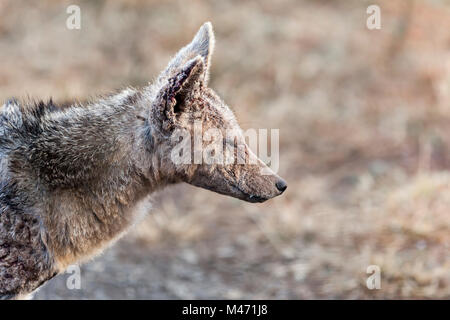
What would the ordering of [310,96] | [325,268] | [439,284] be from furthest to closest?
[310,96], [325,268], [439,284]

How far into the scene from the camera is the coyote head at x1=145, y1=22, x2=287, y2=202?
4383mm

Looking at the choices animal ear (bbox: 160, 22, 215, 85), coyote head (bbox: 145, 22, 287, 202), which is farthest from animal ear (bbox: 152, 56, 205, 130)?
animal ear (bbox: 160, 22, 215, 85)

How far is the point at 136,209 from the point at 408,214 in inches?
149

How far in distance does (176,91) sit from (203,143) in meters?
0.49

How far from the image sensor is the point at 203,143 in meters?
4.57

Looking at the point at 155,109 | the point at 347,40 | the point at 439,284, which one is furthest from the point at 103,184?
the point at 347,40

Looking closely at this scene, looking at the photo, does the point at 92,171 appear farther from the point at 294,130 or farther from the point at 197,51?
the point at 294,130

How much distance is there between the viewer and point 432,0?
12.5m

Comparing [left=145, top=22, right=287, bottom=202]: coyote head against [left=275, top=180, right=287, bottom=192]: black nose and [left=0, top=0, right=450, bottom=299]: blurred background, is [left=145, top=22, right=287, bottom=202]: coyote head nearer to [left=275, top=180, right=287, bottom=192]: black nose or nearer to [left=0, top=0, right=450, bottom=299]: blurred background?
[left=275, top=180, right=287, bottom=192]: black nose

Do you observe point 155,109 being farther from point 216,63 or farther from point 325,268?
point 216,63
